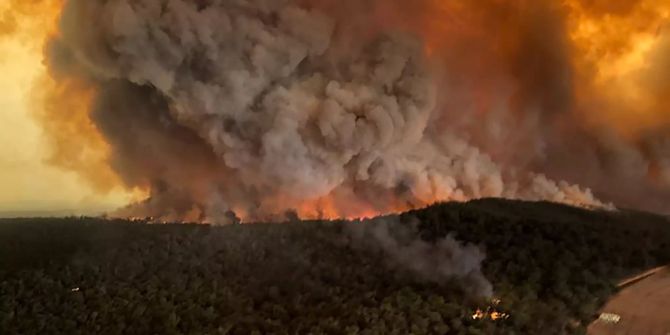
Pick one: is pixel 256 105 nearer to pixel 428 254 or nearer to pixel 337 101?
pixel 337 101

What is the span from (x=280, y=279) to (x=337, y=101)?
5.22 m

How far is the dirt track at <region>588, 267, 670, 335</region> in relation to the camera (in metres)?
8.28

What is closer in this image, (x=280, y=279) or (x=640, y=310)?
(x=280, y=279)

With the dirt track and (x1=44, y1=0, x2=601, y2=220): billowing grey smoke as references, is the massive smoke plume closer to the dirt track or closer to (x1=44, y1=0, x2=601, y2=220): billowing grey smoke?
(x1=44, y1=0, x2=601, y2=220): billowing grey smoke

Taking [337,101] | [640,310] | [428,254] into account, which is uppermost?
[337,101]

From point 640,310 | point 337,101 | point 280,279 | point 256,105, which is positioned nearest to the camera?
point 280,279

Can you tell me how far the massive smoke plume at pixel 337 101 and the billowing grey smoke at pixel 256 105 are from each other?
26mm

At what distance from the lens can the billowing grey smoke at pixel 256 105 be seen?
11.0m

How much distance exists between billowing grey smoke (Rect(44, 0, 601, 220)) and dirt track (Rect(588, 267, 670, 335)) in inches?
166

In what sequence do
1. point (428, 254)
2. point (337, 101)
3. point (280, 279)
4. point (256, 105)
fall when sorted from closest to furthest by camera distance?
point (280, 279), point (428, 254), point (256, 105), point (337, 101)

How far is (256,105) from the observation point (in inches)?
473

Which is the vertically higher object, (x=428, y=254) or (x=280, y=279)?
(x=428, y=254)

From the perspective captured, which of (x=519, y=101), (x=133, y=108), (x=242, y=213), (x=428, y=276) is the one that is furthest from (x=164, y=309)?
(x=519, y=101)

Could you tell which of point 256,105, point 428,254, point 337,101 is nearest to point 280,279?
point 428,254
